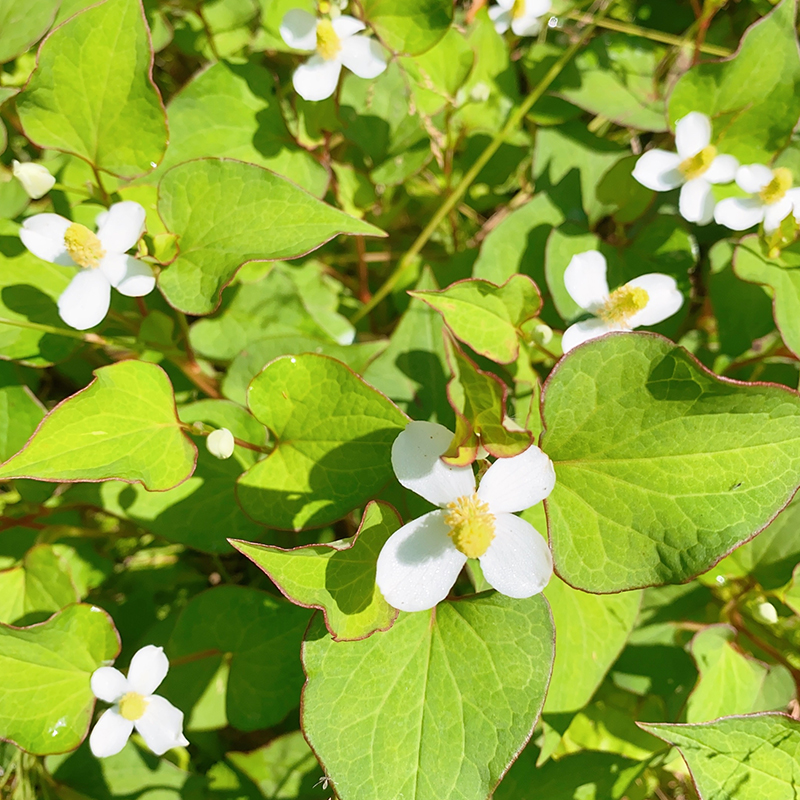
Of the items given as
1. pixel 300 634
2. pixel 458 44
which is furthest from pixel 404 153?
pixel 300 634

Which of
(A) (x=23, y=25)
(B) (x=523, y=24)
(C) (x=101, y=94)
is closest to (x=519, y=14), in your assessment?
(B) (x=523, y=24)

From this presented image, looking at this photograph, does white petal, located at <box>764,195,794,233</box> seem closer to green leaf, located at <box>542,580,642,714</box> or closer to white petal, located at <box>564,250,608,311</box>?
white petal, located at <box>564,250,608,311</box>

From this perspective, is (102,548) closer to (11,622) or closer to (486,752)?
(11,622)

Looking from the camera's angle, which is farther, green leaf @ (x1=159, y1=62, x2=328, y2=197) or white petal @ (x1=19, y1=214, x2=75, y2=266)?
green leaf @ (x1=159, y1=62, x2=328, y2=197)

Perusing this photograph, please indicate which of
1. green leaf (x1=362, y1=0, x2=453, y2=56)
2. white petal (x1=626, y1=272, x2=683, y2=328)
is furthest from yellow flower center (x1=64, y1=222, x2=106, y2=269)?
white petal (x1=626, y1=272, x2=683, y2=328)

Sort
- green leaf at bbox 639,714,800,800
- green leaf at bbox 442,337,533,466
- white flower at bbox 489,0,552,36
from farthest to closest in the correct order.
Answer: white flower at bbox 489,0,552,36, green leaf at bbox 639,714,800,800, green leaf at bbox 442,337,533,466
